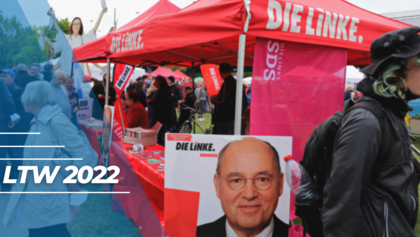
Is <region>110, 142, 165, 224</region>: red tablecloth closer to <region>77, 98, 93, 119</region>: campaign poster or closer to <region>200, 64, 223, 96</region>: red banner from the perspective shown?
<region>77, 98, 93, 119</region>: campaign poster

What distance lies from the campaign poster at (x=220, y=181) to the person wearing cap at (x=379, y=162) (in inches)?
36.7

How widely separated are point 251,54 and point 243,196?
3.85 meters

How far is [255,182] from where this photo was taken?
2.09m

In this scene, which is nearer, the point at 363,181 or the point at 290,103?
the point at 363,181

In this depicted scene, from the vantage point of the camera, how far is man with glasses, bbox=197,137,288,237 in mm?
2084

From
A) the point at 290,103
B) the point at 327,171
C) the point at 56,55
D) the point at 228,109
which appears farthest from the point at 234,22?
the point at 56,55

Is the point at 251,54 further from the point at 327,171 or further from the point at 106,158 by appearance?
the point at 327,171

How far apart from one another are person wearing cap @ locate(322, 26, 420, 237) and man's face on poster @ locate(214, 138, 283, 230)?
92 centimetres

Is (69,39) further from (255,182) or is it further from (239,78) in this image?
(255,182)

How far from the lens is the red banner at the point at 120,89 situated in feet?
15.6

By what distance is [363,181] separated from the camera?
114 centimetres

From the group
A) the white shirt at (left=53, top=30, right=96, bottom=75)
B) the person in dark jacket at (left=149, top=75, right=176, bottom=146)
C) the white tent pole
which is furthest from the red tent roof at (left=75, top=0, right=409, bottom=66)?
the white shirt at (left=53, top=30, right=96, bottom=75)

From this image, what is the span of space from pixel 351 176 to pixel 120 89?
194 inches

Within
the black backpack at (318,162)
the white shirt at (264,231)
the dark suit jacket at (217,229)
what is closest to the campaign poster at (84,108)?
the dark suit jacket at (217,229)
